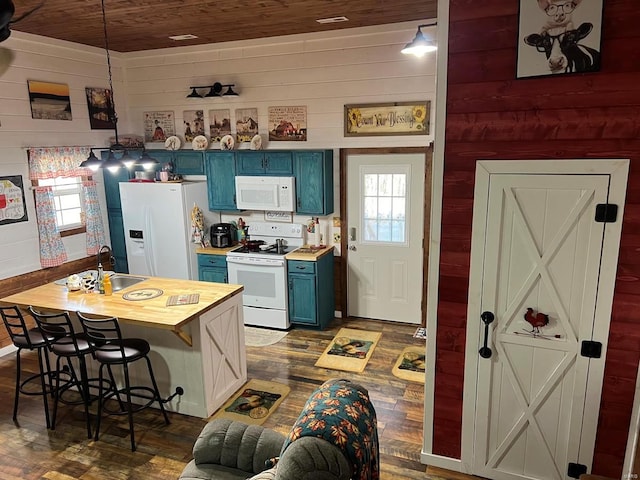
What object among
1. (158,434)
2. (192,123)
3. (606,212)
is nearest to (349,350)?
(158,434)

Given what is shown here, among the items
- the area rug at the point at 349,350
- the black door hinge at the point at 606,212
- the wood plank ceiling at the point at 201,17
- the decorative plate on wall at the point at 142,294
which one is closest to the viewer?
the black door hinge at the point at 606,212

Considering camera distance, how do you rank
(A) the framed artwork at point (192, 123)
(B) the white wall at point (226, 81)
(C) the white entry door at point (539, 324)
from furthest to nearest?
(A) the framed artwork at point (192, 123)
(B) the white wall at point (226, 81)
(C) the white entry door at point (539, 324)

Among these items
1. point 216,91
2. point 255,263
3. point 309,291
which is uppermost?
point 216,91

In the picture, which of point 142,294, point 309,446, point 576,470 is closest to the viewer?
point 309,446

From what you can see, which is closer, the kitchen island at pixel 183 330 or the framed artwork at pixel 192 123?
the kitchen island at pixel 183 330

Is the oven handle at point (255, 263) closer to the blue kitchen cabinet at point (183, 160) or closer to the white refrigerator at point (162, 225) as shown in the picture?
the white refrigerator at point (162, 225)

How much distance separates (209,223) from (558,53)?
4768 millimetres

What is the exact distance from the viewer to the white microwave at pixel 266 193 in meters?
5.66

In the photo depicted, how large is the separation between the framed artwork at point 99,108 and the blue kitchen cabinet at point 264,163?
5.83 ft

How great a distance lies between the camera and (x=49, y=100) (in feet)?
17.7

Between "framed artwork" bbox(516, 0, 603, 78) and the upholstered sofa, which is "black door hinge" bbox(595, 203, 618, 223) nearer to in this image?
"framed artwork" bbox(516, 0, 603, 78)

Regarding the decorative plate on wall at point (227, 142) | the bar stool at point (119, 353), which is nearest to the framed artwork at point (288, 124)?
the decorative plate on wall at point (227, 142)

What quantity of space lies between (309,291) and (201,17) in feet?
10.2

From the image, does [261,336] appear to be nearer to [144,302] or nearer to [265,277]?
[265,277]
